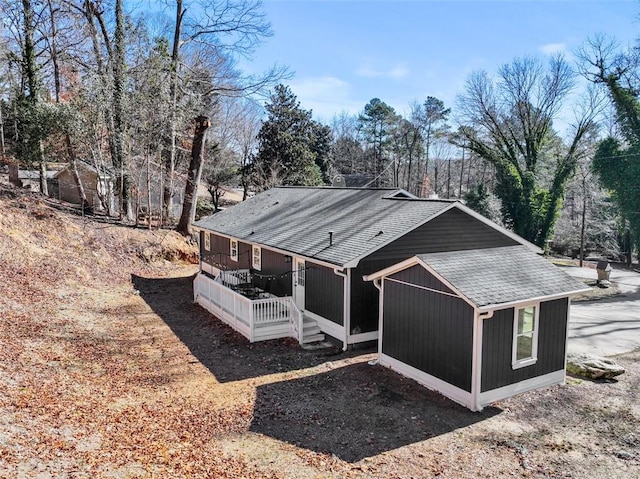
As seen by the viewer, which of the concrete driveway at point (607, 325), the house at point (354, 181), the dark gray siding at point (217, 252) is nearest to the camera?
the concrete driveway at point (607, 325)

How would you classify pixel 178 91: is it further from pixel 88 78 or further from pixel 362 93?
pixel 362 93

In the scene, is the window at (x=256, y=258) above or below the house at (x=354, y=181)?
below

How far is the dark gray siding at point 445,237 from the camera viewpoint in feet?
38.9

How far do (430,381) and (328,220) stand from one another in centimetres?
639

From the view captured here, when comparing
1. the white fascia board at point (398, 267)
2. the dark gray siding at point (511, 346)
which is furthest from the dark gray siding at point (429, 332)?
the dark gray siding at point (511, 346)

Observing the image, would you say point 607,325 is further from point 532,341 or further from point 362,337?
point 362,337

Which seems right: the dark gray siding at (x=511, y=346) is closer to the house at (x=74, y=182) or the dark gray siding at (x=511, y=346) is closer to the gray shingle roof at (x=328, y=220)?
the gray shingle roof at (x=328, y=220)

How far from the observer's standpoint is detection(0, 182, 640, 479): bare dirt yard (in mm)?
6332

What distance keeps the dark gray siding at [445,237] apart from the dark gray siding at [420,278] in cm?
169

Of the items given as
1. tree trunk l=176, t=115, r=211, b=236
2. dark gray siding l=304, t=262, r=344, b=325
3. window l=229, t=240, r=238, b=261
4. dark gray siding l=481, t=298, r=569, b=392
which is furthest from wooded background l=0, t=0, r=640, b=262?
dark gray siding l=481, t=298, r=569, b=392

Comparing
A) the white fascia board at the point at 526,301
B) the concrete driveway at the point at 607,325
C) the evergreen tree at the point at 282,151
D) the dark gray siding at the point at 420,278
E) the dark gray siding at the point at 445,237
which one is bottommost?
the concrete driveway at the point at 607,325

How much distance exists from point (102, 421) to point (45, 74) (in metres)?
20.8

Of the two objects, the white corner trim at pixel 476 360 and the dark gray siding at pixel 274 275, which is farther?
the dark gray siding at pixel 274 275

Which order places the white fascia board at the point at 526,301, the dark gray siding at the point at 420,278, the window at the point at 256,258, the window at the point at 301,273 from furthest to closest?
the window at the point at 256,258 < the window at the point at 301,273 < the dark gray siding at the point at 420,278 < the white fascia board at the point at 526,301
